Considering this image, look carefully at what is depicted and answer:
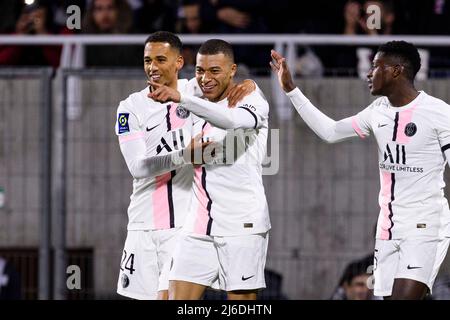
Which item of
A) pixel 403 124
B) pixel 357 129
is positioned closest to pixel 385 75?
pixel 403 124

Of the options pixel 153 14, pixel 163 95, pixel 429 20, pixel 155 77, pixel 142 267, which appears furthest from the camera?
pixel 153 14

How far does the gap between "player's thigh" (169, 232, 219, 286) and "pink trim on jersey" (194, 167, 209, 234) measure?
0.05m

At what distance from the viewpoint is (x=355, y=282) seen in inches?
442

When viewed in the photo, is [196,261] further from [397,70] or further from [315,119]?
[397,70]

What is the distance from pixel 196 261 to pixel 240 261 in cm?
29

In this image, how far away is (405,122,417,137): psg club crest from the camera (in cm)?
849

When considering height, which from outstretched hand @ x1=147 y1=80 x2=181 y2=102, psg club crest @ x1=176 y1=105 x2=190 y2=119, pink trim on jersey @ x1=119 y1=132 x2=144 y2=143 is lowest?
pink trim on jersey @ x1=119 y1=132 x2=144 y2=143

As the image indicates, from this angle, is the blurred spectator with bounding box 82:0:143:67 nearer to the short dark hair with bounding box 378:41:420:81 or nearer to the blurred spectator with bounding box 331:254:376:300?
the blurred spectator with bounding box 331:254:376:300

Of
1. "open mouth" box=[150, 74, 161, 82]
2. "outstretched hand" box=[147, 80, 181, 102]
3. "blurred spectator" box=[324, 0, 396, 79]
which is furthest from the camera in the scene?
"blurred spectator" box=[324, 0, 396, 79]

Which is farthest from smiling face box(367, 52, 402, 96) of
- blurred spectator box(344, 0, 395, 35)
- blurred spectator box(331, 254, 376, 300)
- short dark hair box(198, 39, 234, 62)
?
blurred spectator box(344, 0, 395, 35)

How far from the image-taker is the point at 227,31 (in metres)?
13.1

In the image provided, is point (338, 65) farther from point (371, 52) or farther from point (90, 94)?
point (90, 94)
